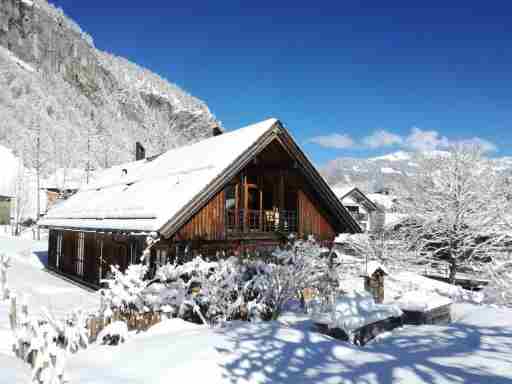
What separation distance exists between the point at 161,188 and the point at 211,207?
1.94m

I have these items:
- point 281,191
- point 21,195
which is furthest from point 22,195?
point 281,191

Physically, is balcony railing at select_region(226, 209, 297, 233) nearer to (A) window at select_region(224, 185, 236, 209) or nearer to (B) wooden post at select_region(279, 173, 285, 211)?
(B) wooden post at select_region(279, 173, 285, 211)

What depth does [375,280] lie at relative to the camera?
14.5 m

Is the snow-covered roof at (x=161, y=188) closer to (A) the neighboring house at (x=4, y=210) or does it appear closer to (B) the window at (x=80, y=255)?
(B) the window at (x=80, y=255)

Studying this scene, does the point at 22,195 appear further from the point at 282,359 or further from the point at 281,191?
the point at 282,359

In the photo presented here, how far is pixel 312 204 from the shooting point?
54.6 ft

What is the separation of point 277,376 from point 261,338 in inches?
58.3

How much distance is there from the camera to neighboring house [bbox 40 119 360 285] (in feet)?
41.3

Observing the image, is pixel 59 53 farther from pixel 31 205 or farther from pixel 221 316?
pixel 221 316

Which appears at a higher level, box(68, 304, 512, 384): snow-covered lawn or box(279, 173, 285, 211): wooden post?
box(279, 173, 285, 211): wooden post

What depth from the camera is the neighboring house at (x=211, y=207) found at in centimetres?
1259

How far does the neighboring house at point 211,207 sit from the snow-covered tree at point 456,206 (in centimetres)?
852

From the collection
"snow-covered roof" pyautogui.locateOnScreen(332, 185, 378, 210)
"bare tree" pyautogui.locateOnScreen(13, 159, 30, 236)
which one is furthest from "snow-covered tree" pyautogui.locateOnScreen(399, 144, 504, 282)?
"bare tree" pyautogui.locateOnScreen(13, 159, 30, 236)

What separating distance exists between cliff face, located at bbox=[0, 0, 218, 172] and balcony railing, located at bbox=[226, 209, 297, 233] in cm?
Answer: 5404
